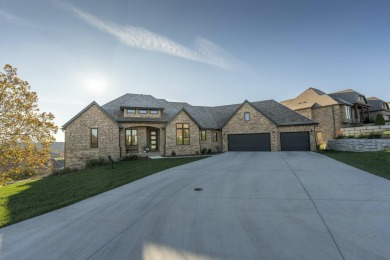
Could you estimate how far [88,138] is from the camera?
16547 mm

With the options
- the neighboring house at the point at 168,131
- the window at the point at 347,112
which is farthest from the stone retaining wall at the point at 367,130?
the window at the point at 347,112

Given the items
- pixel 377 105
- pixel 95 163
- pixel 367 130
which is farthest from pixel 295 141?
pixel 377 105

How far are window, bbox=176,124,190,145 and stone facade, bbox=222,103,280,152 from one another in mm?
5732

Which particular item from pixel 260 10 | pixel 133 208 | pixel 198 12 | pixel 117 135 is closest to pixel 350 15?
pixel 260 10

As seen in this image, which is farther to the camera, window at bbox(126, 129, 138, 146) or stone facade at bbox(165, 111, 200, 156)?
stone facade at bbox(165, 111, 200, 156)

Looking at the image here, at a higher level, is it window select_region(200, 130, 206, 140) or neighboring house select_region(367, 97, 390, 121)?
neighboring house select_region(367, 97, 390, 121)

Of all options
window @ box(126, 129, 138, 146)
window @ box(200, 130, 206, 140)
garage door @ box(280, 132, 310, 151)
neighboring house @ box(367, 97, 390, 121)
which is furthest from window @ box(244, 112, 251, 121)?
neighboring house @ box(367, 97, 390, 121)

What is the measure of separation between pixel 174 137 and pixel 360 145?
1942 cm

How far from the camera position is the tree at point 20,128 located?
1180 cm

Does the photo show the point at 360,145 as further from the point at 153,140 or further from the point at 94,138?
the point at 94,138

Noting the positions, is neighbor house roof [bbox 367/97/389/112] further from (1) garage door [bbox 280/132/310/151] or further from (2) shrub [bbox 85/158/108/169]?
(2) shrub [bbox 85/158/108/169]

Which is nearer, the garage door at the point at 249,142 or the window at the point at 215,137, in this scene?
the garage door at the point at 249,142

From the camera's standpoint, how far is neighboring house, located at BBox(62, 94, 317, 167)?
16547 millimetres

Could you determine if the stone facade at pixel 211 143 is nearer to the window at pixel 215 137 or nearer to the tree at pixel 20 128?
the window at pixel 215 137
